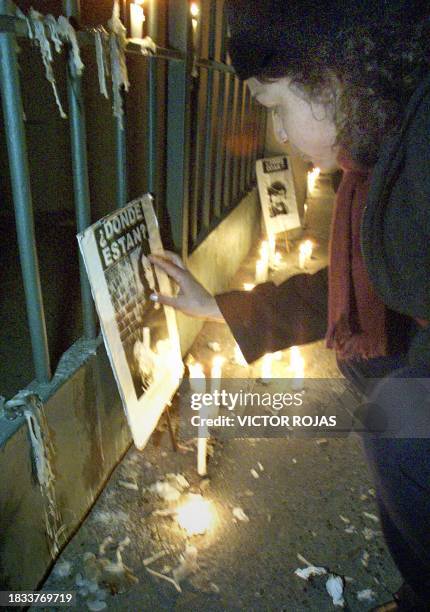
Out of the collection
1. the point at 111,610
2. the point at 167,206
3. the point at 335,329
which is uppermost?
the point at 167,206

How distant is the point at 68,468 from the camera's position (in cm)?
174

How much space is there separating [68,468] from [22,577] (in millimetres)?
368

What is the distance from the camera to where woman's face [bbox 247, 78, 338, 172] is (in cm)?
140

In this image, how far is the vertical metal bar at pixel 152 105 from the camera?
2021 millimetres

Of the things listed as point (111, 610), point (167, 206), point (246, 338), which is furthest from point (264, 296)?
point (111, 610)

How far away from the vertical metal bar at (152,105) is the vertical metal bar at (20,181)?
968mm

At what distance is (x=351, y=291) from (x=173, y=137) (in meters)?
Result: 1.46

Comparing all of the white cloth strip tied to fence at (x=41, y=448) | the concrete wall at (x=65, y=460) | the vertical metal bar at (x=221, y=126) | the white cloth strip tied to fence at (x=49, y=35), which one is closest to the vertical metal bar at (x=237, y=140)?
the vertical metal bar at (x=221, y=126)

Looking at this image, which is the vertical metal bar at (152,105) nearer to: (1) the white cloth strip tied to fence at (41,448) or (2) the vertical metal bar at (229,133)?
(1) the white cloth strip tied to fence at (41,448)

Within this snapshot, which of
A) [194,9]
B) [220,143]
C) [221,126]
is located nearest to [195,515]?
[194,9]

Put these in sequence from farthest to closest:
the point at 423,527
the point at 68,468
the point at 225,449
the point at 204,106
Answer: the point at 204,106, the point at 225,449, the point at 68,468, the point at 423,527

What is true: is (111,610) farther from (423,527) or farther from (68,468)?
(423,527)

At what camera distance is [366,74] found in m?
1.23

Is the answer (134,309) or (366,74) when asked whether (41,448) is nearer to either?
(134,309)
